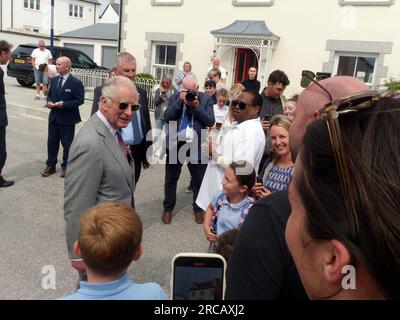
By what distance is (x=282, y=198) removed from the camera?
1.25m

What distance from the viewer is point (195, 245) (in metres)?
4.20

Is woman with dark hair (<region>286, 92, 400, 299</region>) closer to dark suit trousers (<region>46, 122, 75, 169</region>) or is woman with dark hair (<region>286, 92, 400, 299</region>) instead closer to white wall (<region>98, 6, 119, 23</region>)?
dark suit trousers (<region>46, 122, 75, 169</region>)

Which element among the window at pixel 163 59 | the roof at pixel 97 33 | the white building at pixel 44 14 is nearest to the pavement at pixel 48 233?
the window at pixel 163 59

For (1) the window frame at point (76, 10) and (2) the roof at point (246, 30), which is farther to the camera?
(1) the window frame at point (76, 10)

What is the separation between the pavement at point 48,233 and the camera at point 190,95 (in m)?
1.58

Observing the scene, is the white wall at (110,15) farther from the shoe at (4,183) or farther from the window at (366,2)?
the shoe at (4,183)

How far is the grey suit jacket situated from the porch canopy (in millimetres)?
10310

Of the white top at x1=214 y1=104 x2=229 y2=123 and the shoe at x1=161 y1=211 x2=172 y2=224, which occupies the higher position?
the white top at x1=214 y1=104 x2=229 y2=123

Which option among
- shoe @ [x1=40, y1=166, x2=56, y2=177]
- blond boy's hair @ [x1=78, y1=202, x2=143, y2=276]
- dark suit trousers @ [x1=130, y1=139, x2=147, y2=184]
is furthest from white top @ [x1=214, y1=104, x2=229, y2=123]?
blond boy's hair @ [x1=78, y1=202, x2=143, y2=276]

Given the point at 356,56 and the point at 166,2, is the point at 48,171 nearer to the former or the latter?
the point at 356,56

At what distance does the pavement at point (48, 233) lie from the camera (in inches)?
129

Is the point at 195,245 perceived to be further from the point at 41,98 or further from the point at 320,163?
the point at 41,98

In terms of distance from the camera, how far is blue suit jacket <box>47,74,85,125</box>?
5.98m
